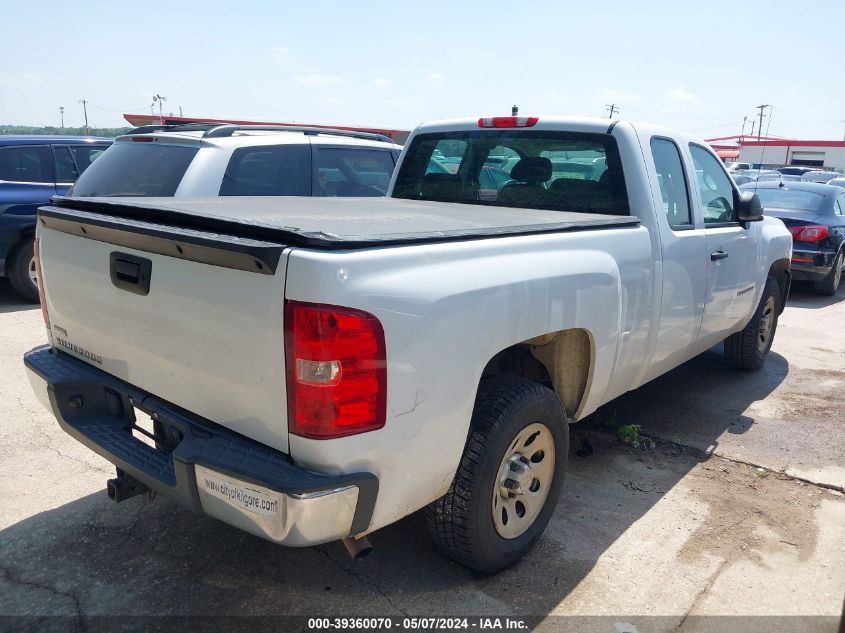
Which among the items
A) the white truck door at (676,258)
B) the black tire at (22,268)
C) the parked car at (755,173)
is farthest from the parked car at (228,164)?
the parked car at (755,173)

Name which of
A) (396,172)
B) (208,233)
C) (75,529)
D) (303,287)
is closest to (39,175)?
(396,172)

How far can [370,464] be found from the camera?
7.10ft

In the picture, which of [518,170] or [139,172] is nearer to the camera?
[518,170]

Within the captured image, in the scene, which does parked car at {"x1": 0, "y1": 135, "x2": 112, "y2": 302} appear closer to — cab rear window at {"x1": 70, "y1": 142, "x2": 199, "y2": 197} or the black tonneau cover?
cab rear window at {"x1": 70, "y1": 142, "x2": 199, "y2": 197}

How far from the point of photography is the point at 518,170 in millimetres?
4207

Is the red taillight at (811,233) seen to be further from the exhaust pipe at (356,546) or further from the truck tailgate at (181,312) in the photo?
the truck tailgate at (181,312)

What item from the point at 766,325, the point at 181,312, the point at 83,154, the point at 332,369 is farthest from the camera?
the point at 83,154

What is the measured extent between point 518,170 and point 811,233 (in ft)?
22.1

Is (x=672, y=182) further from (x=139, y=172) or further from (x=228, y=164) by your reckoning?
(x=139, y=172)

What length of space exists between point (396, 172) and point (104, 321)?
2.66 meters

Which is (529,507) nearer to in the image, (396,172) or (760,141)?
(396,172)

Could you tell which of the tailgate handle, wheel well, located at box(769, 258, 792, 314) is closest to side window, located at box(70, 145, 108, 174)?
the tailgate handle

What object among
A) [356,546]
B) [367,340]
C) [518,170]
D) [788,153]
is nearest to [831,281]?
[518,170]

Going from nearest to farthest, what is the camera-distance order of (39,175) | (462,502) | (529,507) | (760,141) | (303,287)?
(303,287)
(462,502)
(529,507)
(39,175)
(760,141)
